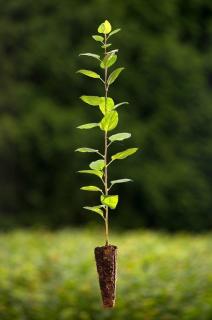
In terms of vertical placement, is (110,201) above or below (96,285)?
below

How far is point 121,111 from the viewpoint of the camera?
48.4ft

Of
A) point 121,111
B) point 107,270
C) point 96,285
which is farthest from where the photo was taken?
point 121,111

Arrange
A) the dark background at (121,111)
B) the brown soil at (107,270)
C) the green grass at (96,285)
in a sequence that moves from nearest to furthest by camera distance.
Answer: the brown soil at (107,270), the green grass at (96,285), the dark background at (121,111)

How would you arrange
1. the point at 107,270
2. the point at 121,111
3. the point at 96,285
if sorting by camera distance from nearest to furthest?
the point at 107,270 < the point at 96,285 < the point at 121,111

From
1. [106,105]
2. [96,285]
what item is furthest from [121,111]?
[106,105]

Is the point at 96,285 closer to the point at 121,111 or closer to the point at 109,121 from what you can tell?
the point at 109,121

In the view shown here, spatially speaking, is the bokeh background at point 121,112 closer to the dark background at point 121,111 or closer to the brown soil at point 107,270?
the dark background at point 121,111

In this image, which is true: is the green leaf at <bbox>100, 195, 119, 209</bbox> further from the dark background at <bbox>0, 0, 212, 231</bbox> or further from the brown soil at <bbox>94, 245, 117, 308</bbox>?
the dark background at <bbox>0, 0, 212, 231</bbox>

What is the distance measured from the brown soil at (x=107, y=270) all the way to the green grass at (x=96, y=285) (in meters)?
3.24

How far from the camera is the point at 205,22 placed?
15.9 metres

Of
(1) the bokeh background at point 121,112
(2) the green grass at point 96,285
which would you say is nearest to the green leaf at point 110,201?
(2) the green grass at point 96,285

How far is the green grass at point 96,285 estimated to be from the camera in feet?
16.3

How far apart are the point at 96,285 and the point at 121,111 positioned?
899 centimetres

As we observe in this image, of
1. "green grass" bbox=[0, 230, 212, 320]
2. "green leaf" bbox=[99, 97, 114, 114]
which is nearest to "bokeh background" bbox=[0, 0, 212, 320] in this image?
"green grass" bbox=[0, 230, 212, 320]
